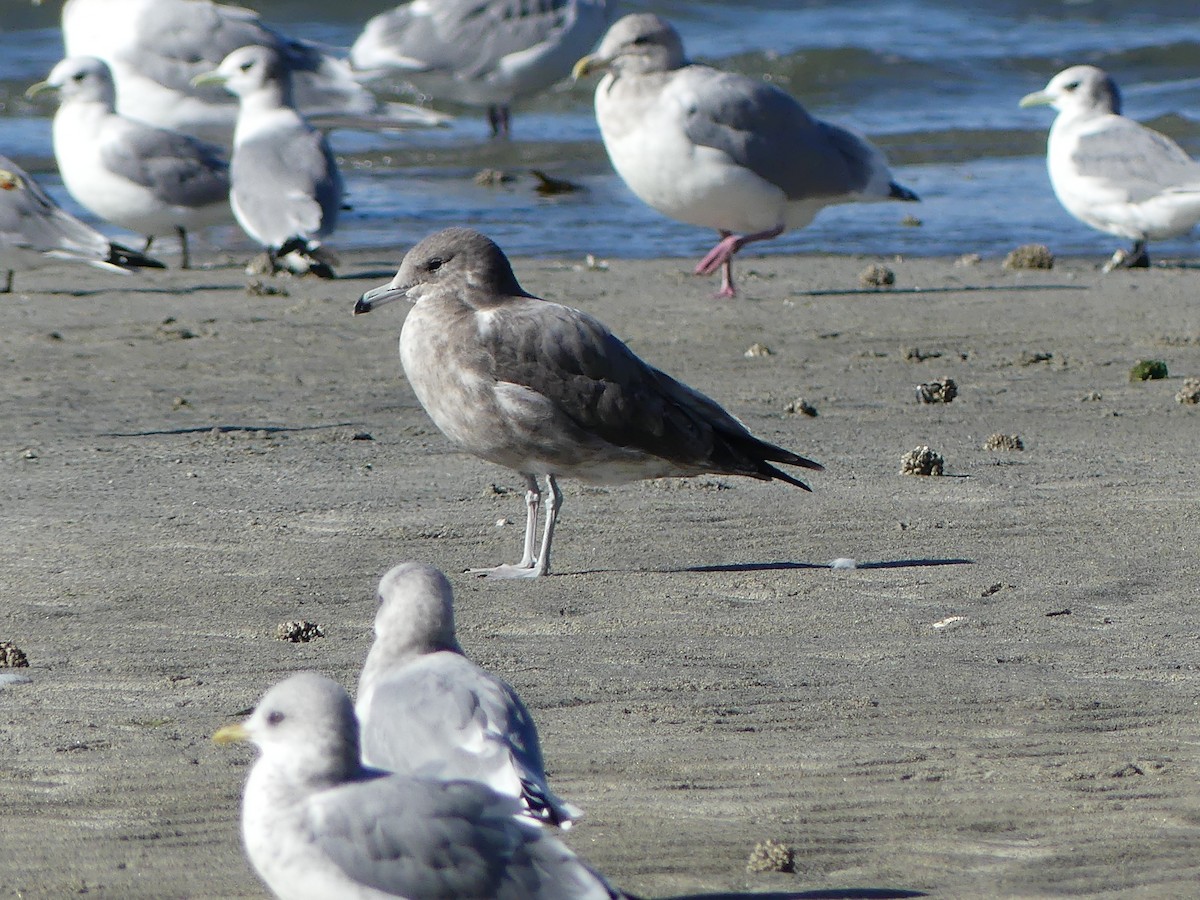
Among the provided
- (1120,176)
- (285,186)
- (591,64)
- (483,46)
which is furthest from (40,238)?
(483,46)

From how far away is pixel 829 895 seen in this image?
11.5ft

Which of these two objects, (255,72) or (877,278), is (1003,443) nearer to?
(877,278)

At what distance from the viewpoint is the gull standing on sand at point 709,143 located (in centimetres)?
1102

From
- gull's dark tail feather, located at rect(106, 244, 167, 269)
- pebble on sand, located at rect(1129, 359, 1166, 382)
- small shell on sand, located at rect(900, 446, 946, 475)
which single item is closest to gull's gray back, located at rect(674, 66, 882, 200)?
gull's dark tail feather, located at rect(106, 244, 167, 269)

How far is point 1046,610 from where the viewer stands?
17.3 feet

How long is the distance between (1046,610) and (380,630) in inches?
83.8

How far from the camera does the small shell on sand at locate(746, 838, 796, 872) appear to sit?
3.59 metres

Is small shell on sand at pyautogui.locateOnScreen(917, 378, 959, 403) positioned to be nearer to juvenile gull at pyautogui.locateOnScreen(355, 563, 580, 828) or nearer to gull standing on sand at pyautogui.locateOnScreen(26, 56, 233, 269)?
juvenile gull at pyautogui.locateOnScreen(355, 563, 580, 828)

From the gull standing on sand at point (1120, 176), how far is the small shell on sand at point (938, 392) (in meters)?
4.02

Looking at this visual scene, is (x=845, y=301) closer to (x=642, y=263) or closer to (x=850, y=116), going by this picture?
(x=642, y=263)

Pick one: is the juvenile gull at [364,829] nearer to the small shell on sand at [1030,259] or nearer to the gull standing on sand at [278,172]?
the gull standing on sand at [278,172]

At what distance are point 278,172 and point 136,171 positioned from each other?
3.13 feet

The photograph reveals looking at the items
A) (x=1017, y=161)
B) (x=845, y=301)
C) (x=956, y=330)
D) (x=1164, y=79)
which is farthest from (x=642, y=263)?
(x=1164, y=79)

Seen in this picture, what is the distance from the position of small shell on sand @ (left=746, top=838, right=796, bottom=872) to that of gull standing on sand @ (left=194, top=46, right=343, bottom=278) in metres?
7.96
